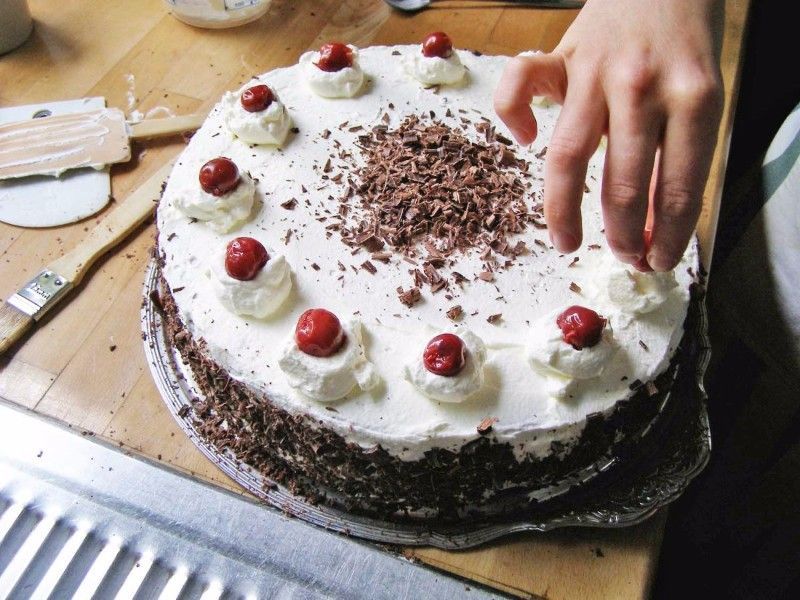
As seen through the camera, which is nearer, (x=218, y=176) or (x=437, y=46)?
(x=218, y=176)

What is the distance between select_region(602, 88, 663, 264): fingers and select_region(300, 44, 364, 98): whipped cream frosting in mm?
1023

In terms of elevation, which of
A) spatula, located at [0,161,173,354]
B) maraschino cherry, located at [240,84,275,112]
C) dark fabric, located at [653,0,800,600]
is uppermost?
maraschino cherry, located at [240,84,275,112]

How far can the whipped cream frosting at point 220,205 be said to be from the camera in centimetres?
172

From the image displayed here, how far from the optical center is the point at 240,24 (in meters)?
2.82

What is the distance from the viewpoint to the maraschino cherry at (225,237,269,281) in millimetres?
1548

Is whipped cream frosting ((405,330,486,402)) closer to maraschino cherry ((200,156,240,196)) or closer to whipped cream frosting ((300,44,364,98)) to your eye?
maraschino cherry ((200,156,240,196))

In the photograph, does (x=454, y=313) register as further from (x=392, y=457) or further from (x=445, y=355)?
(x=392, y=457)

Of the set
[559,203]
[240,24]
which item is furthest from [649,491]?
Answer: [240,24]

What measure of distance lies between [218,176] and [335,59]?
0.55m

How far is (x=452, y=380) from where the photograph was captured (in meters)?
1.44

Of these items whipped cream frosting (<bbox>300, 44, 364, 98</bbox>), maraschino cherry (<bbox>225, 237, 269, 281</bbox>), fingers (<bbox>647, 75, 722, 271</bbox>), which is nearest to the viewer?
fingers (<bbox>647, 75, 722, 271</bbox>)

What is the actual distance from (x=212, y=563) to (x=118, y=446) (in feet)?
1.52

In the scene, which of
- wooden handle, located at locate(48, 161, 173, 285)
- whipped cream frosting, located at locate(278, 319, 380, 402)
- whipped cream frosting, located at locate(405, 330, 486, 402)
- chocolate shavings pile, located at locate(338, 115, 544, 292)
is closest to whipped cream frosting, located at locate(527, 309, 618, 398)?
whipped cream frosting, located at locate(405, 330, 486, 402)

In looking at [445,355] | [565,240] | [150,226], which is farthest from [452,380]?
[150,226]
